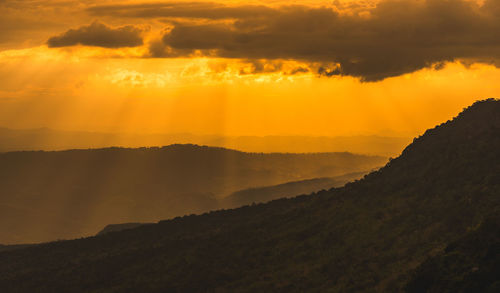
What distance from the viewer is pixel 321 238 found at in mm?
122812

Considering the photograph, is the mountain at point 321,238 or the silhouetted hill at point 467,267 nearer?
the silhouetted hill at point 467,267

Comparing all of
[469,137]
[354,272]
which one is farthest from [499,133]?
[354,272]

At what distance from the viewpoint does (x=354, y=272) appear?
3927 inches

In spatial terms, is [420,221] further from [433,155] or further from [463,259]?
[463,259]

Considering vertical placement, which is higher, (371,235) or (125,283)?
(371,235)

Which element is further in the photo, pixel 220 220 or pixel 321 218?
pixel 220 220

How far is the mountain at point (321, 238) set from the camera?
102812 millimetres

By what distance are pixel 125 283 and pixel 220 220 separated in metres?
34.9

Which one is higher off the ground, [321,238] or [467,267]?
[467,267]

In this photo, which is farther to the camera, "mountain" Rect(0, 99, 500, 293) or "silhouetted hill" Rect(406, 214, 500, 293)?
"mountain" Rect(0, 99, 500, 293)

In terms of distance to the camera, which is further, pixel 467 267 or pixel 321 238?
pixel 321 238

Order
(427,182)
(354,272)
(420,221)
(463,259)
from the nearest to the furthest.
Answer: (463,259)
(354,272)
(420,221)
(427,182)

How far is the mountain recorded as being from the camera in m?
103

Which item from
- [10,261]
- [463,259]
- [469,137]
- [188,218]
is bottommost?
[10,261]
